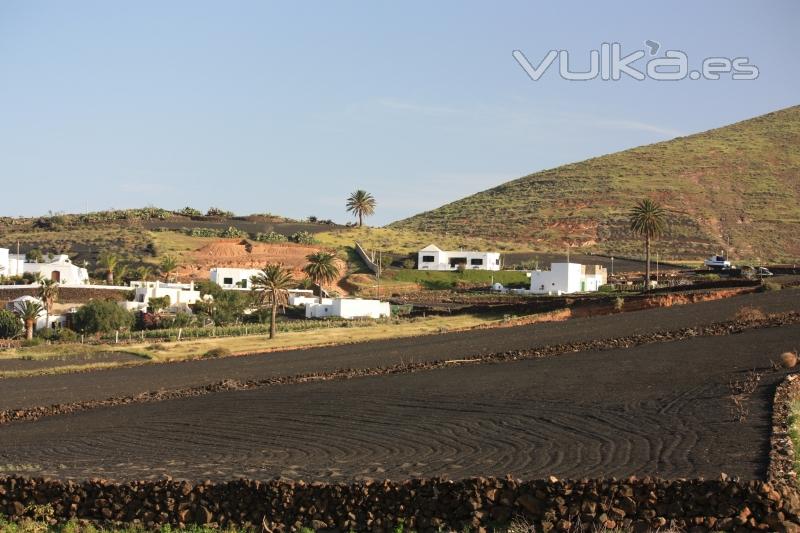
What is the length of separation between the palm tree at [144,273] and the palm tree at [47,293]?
1242 cm

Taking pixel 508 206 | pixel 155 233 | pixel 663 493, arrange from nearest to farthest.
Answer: pixel 663 493
pixel 155 233
pixel 508 206

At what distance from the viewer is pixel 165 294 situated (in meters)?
85.0

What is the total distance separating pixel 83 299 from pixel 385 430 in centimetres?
6285

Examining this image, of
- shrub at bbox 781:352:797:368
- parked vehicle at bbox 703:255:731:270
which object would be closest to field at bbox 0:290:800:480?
shrub at bbox 781:352:797:368

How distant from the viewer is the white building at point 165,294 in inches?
3268

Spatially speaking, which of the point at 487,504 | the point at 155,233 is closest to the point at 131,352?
the point at 487,504

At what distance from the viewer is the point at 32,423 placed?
3484cm

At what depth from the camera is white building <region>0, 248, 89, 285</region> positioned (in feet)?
301

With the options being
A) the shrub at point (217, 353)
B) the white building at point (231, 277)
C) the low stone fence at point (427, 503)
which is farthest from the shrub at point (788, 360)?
the white building at point (231, 277)

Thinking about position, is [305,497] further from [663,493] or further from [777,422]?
[777,422]

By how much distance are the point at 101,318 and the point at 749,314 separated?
44341 millimetres

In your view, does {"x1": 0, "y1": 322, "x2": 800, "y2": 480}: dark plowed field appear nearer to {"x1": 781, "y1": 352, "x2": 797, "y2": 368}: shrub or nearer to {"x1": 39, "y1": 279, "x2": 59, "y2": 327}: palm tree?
{"x1": 781, "y1": 352, "x2": 797, "y2": 368}: shrub

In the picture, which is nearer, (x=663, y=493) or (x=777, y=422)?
(x=663, y=493)

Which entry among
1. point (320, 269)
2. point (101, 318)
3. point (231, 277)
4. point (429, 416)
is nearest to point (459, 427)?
point (429, 416)
